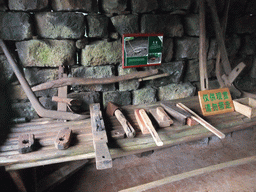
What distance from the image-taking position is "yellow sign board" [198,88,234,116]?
2201 mm

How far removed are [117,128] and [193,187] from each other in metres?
1.22

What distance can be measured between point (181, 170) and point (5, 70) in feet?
8.28

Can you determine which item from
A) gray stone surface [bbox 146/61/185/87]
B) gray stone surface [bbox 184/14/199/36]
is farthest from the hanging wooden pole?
gray stone surface [bbox 146/61/185/87]

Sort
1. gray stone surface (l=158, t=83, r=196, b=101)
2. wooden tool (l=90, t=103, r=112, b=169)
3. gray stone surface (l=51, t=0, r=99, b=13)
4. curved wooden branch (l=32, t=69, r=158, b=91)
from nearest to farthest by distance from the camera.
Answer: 1. wooden tool (l=90, t=103, r=112, b=169)
2. gray stone surface (l=51, t=0, r=99, b=13)
3. curved wooden branch (l=32, t=69, r=158, b=91)
4. gray stone surface (l=158, t=83, r=196, b=101)

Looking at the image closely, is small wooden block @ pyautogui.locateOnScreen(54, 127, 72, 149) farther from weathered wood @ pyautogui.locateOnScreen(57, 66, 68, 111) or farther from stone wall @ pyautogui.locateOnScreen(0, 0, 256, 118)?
stone wall @ pyautogui.locateOnScreen(0, 0, 256, 118)

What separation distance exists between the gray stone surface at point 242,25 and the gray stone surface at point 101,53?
1884mm

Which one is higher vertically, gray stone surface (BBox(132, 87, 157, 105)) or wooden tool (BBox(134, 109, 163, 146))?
gray stone surface (BBox(132, 87, 157, 105))

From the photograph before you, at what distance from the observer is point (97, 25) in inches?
87.9

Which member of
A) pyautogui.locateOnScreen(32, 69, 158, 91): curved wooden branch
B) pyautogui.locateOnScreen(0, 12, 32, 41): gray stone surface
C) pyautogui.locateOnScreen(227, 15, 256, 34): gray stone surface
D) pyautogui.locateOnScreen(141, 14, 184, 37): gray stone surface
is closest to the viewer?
pyautogui.locateOnScreen(0, 12, 32, 41): gray stone surface

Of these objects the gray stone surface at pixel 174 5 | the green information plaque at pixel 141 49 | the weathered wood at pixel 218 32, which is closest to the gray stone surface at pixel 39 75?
the green information plaque at pixel 141 49

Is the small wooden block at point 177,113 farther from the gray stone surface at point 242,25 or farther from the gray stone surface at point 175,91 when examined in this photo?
the gray stone surface at point 242,25

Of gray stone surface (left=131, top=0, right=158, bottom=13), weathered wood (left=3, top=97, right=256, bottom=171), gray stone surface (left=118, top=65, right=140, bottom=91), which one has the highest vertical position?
gray stone surface (left=131, top=0, right=158, bottom=13)

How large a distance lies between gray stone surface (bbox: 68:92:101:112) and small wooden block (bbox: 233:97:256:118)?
176cm

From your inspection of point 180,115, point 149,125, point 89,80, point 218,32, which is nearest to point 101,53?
point 89,80
